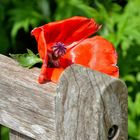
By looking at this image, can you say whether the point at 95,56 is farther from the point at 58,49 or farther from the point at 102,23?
the point at 102,23

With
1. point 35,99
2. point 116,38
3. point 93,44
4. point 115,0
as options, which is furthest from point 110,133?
point 115,0

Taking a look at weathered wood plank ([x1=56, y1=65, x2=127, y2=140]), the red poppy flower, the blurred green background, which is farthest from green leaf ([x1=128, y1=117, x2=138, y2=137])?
weathered wood plank ([x1=56, y1=65, x2=127, y2=140])

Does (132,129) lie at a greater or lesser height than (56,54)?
lesser

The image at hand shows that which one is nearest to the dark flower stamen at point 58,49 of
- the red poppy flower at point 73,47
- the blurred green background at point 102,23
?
the red poppy flower at point 73,47

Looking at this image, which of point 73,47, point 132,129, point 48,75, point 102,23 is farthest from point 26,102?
point 102,23

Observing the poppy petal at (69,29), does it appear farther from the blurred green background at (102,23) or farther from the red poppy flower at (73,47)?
the blurred green background at (102,23)

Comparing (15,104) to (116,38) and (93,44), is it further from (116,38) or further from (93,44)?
(116,38)

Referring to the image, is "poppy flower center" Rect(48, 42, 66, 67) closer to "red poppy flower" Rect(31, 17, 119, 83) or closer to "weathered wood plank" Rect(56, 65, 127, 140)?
"red poppy flower" Rect(31, 17, 119, 83)
